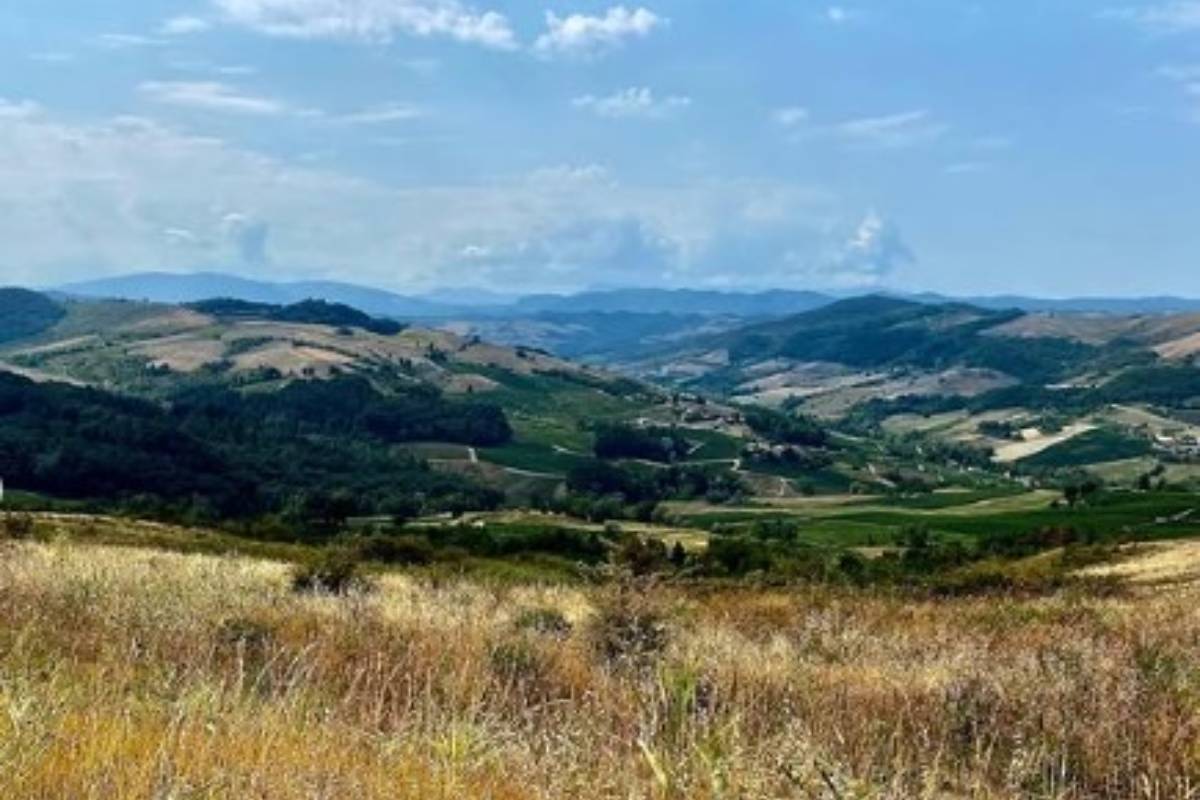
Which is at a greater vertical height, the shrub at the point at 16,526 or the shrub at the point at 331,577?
the shrub at the point at 331,577

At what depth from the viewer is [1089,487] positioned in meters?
178

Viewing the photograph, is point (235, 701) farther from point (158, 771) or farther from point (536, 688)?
point (536, 688)

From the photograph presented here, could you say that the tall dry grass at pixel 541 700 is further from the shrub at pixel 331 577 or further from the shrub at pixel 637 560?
the shrub at pixel 331 577

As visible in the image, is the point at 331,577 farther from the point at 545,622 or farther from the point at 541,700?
the point at 541,700

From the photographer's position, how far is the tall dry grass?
234 inches

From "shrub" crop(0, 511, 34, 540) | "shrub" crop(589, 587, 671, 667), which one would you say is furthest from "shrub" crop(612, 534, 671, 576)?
"shrub" crop(0, 511, 34, 540)

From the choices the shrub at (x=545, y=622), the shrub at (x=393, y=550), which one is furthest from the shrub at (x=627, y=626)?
the shrub at (x=393, y=550)

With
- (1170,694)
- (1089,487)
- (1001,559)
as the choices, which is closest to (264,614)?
(1170,694)

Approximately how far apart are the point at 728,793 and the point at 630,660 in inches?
238

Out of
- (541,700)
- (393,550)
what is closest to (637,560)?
(541,700)

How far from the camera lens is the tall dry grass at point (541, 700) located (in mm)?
5934

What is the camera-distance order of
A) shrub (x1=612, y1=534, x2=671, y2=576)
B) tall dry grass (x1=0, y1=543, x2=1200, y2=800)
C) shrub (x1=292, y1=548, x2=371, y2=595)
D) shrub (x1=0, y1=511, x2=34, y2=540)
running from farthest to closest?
shrub (x1=0, y1=511, x2=34, y2=540)
shrub (x1=292, y1=548, x2=371, y2=595)
shrub (x1=612, y1=534, x2=671, y2=576)
tall dry grass (x1=0, y1=543, x2=1200, y2=800)

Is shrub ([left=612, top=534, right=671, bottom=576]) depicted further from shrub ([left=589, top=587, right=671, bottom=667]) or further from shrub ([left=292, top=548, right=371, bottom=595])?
shrub ([left=292, top=548, right=371, bottom=595])

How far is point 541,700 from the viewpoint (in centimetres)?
1042
